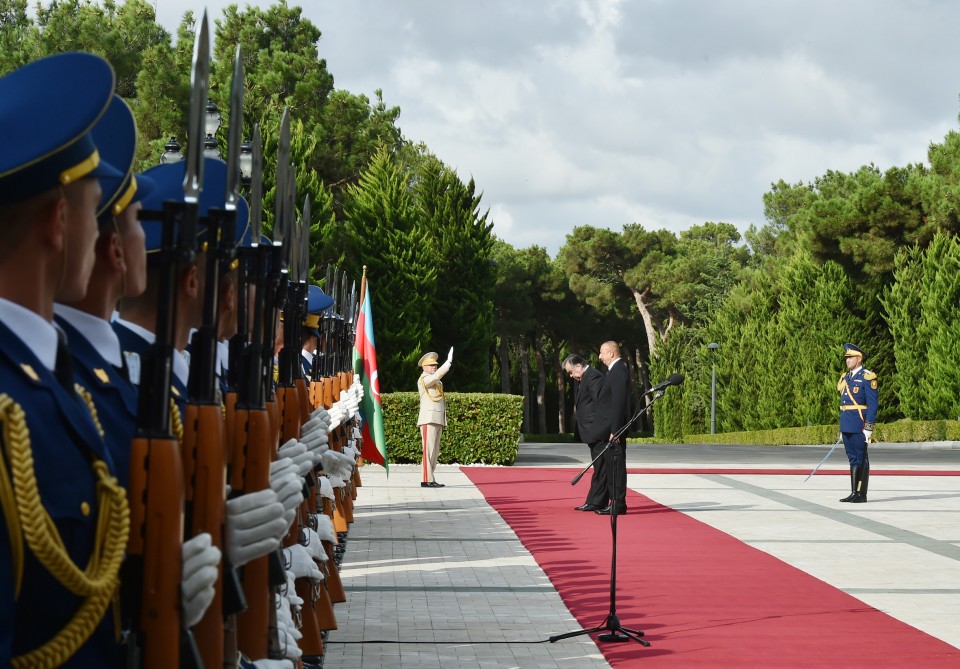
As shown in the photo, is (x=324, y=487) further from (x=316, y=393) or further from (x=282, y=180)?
(x=282, y=180)

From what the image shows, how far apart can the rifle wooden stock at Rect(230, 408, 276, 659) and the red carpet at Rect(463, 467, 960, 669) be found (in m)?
3.29

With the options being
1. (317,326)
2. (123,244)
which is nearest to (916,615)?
(317,326)

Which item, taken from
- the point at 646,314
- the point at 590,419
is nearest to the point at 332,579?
the point at 590,419

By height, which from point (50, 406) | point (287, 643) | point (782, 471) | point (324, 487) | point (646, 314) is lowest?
point (782, 471)

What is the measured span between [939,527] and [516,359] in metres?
54.5

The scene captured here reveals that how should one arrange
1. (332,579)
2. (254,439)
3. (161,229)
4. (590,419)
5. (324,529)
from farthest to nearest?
(590,419), (332,579), (324,529), (254,439), (161,229)

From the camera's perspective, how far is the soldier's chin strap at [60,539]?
1.79 metres

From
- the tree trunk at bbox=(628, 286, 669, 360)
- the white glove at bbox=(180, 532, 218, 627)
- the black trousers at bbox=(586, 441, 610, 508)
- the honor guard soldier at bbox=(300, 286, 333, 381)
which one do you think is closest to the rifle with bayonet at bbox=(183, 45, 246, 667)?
the white glove at bbox=(180, 532, 218, 627)

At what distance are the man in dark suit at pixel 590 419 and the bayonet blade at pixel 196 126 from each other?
9924 millimetres

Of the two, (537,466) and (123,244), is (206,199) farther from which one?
(537,466)

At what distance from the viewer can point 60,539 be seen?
6.15 ft

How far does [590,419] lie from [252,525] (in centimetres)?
1020

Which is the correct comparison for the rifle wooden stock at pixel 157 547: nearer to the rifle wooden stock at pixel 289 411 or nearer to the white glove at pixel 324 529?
the rifle wooden stock at pixel 289 411

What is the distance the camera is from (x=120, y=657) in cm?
206
